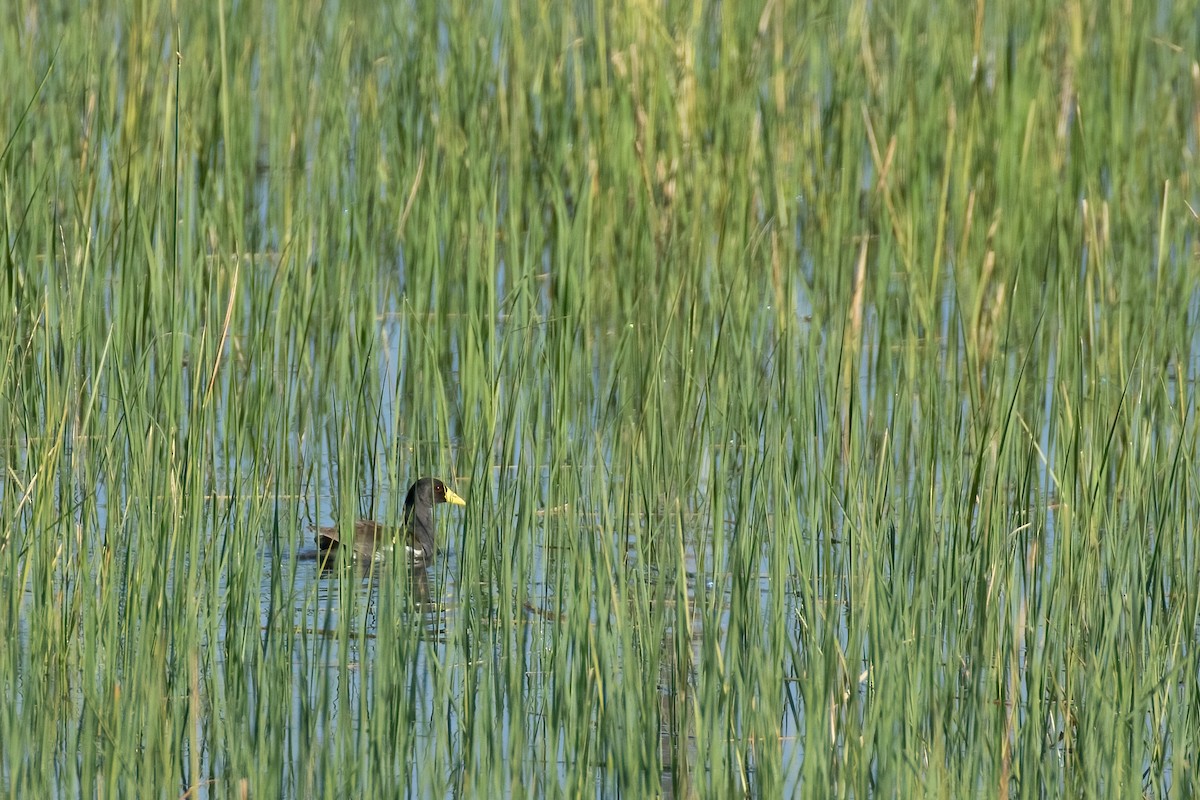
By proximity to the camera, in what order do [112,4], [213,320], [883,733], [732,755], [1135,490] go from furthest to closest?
[112,4] < [213,320] < [1135,490] < [732,755] < [883,733]

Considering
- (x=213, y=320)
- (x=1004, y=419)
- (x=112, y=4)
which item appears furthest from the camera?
(x=112, y=4)

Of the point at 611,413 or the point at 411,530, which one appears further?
the point at 611,413

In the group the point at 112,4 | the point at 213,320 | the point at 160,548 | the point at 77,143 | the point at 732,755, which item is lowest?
the point at 732,755

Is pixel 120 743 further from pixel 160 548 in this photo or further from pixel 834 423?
pixel 834 423

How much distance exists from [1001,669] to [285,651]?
1117 mm

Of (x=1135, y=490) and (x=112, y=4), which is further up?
(x=112, y=4)

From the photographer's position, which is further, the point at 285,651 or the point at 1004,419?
the point at 1004,419

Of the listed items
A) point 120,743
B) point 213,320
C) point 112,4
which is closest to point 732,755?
point 120,743

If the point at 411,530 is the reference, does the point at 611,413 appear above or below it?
above

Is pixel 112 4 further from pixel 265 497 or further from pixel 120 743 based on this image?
pixel 120 743

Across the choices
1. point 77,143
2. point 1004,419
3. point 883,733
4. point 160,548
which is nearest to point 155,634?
point 160,548

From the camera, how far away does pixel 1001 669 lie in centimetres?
308

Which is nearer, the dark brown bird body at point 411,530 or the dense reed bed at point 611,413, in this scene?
the dense reed bed at point 611,413

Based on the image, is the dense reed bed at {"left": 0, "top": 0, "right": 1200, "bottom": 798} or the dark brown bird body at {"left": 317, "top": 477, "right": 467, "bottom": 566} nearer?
the dense reed bed at {"left": 0, "top": 0, "right": 1200, "bottom": 798}
